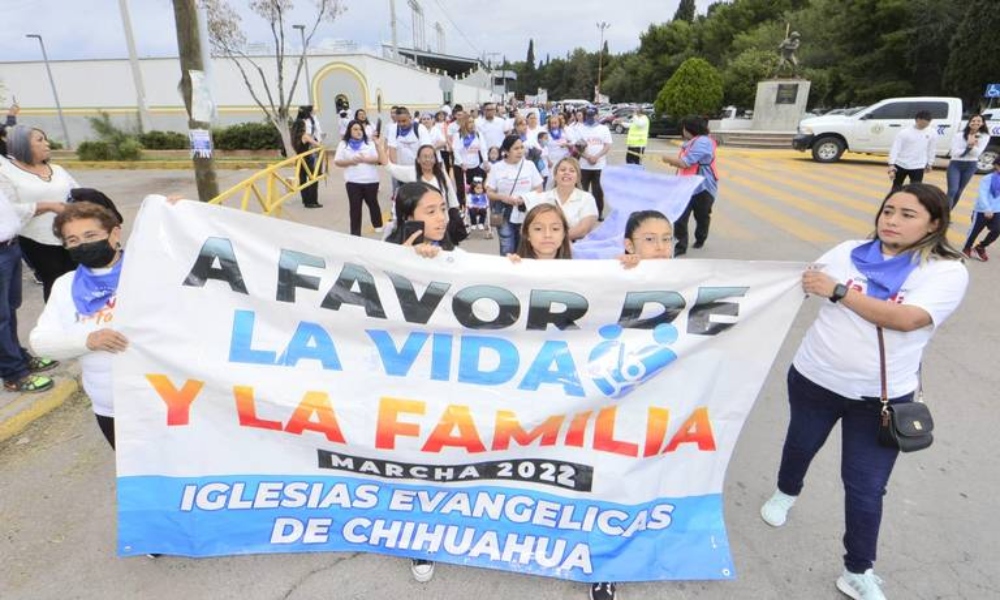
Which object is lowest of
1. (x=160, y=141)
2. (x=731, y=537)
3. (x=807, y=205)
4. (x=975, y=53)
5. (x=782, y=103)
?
(x=731, y=537)

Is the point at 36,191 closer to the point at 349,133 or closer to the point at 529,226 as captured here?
the point at 529,226

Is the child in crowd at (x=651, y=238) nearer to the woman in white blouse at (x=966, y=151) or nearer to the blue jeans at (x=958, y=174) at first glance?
the woman in white blouse at (x=966, y=151)

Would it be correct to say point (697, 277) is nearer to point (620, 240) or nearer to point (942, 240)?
point (942, 240)

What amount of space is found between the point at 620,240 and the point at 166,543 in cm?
341

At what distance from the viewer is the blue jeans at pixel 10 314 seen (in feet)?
12.2

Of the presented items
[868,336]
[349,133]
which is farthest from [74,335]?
[349,133]

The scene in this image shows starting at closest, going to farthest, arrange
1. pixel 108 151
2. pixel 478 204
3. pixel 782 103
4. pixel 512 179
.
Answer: pixel 512 179, pixel 478 204, pixel 108 151, pixel 782 103

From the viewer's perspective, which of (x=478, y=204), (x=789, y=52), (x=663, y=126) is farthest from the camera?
(x=663, y=126)

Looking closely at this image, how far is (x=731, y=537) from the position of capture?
2.75 m

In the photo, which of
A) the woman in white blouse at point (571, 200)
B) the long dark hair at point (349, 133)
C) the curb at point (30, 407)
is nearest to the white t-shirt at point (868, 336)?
the woman in white blouse at point (571, 200)

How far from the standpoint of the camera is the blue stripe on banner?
2.41 meters

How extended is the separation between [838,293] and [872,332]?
0.79 feet

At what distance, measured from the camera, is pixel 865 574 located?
2344 mm

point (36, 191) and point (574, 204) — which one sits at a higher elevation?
point (36, 191)
